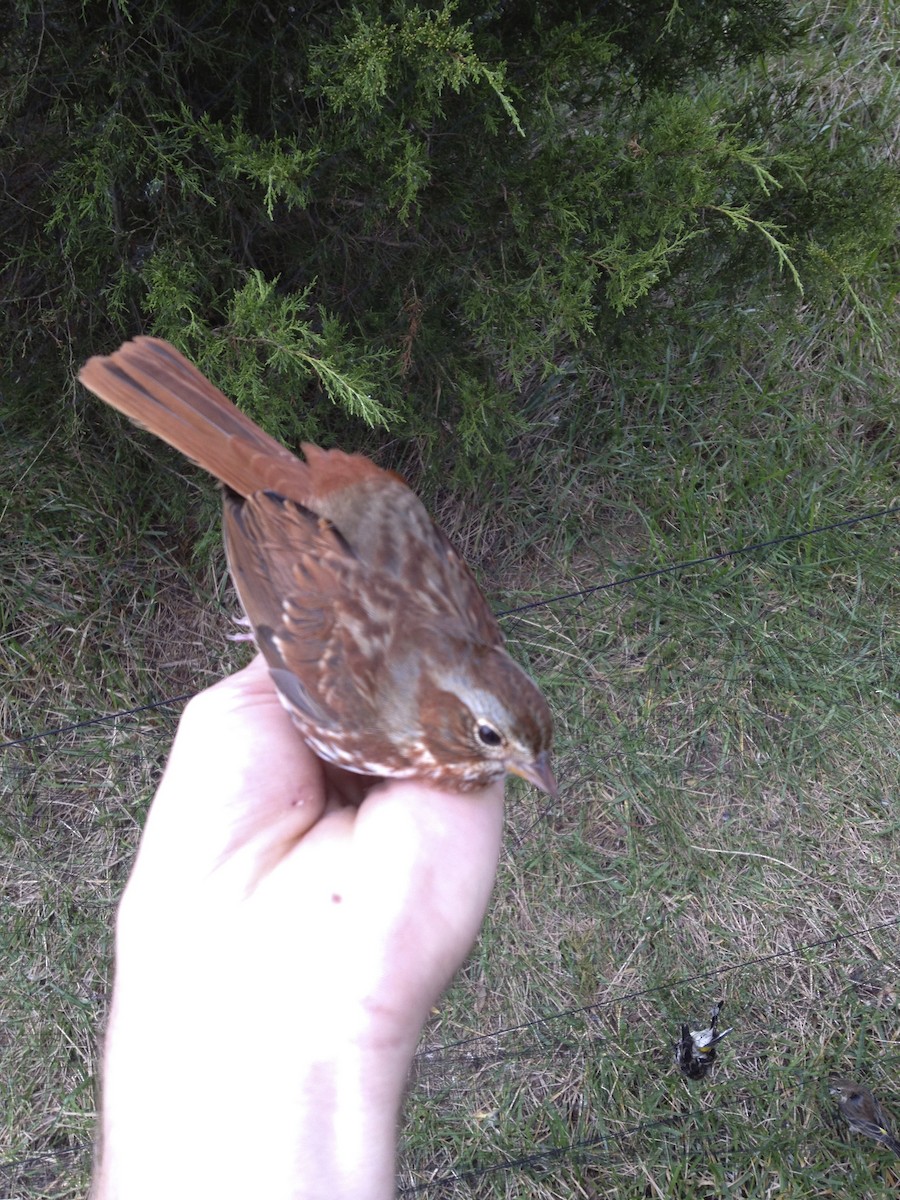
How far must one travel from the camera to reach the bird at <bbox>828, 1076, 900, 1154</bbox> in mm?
3205

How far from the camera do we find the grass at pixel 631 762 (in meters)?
3.32

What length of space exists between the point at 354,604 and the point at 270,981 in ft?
2.82

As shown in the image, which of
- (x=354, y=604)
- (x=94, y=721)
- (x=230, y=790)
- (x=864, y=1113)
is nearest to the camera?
(x=230, y=790)

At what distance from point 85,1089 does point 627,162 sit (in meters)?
3.58

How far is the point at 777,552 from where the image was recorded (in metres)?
4.11

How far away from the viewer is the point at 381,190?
3.04 meters

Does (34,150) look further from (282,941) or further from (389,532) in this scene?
(282,941)

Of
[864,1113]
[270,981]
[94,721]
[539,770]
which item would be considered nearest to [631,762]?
[864,1113]

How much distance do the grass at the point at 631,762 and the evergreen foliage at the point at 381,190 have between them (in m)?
0.56

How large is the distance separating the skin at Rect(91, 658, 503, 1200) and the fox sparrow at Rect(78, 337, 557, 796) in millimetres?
174

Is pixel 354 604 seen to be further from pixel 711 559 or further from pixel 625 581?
pixel 711 559

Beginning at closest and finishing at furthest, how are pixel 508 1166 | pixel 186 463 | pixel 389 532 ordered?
pixel 389 532 → pixel 508 1166 → pixel 186 463

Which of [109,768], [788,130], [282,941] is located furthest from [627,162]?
[109,768]

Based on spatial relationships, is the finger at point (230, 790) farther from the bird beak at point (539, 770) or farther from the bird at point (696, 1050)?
the bird at point (696, 1050)
